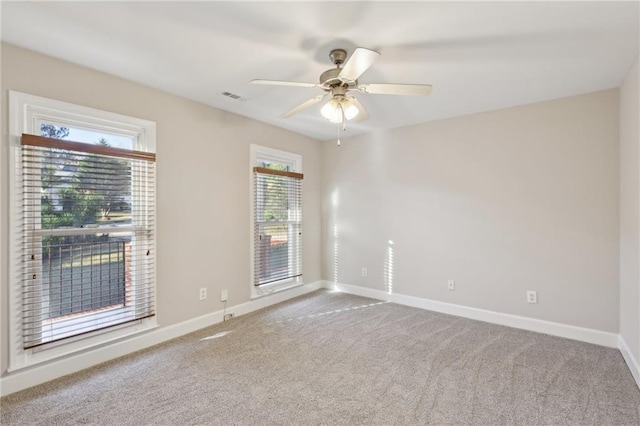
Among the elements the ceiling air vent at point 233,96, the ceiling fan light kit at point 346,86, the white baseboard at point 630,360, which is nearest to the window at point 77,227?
the ceiling air vent at point 233,96

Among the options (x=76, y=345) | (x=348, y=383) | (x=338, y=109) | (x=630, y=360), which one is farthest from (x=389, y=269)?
(x=76, y=345)

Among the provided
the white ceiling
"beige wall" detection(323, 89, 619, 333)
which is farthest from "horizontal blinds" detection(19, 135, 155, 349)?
"beige wall" detection(323, 89, 619, 333)

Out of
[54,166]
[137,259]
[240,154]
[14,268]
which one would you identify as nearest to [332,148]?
[240,154]

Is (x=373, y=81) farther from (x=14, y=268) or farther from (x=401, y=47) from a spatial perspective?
(x=14, y=268)

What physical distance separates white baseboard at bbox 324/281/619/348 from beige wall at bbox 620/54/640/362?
7.8 inches

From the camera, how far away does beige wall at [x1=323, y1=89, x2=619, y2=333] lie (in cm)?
283

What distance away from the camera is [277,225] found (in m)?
4.14

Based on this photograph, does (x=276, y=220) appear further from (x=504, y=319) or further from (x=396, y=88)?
(x=504, y=319)

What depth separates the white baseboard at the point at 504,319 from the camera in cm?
282

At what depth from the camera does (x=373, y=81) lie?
2613mm

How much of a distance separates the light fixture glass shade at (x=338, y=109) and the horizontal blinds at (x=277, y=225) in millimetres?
1689

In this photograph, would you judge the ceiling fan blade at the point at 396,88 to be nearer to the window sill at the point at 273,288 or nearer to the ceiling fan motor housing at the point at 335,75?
the ceiling fan motor housing at the point at 335,75

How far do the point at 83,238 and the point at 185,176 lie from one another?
1.01 m

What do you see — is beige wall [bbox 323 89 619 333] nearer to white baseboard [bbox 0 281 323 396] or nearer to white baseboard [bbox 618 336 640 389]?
white baseboard [bbox 618 336 640 389]
